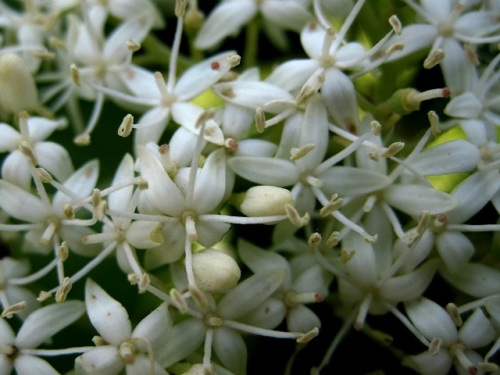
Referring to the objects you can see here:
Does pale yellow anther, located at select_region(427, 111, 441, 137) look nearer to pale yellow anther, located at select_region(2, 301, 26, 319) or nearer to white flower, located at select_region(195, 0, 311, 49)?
white flower, located at select_region(195, 0, 311, 49)

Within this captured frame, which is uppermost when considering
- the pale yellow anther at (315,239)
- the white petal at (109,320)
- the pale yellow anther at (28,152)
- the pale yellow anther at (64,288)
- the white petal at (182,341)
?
the pale yellow anther at (28,152)

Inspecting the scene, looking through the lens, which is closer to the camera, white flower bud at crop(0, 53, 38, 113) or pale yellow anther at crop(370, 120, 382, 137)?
pale yellow anther at crop(370, 120, 382, 137)

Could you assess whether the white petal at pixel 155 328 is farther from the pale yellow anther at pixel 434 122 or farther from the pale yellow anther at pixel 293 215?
the pale yellow anther at pixel 434 122

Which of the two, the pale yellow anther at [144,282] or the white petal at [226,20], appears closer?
the pale yellow anther at [144,282]

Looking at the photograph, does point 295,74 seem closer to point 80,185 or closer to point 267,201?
point 267,201

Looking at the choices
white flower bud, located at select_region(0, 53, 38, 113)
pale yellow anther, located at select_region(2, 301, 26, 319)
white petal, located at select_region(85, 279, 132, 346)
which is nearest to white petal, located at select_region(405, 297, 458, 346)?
white petal, located at select_region(85, 279, 132, 346)

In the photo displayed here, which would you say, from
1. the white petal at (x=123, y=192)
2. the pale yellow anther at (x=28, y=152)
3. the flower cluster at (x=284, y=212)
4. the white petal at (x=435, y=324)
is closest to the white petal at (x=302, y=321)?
the flower cluster at (x=284, y=212)

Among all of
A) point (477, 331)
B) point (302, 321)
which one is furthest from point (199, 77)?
point (477, 331)
